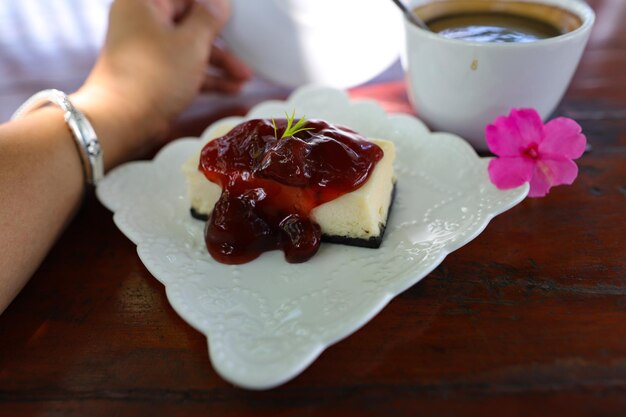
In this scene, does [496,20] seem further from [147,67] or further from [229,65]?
[147,67]

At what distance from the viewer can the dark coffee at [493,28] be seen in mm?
1203

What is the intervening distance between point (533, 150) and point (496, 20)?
1.28 ft

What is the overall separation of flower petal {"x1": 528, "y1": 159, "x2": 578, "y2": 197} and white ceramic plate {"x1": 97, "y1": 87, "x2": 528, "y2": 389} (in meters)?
0.06

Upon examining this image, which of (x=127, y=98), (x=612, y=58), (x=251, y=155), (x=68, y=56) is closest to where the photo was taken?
(x=251, y=155)

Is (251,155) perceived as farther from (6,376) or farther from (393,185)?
(6,376)

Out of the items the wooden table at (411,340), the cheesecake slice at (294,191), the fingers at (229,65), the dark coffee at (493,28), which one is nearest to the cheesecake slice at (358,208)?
the cheesecake slice at (294,191)

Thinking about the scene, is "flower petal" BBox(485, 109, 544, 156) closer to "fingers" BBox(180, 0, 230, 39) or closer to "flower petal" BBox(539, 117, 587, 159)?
"flower petal" BBox(539, 117, 587, 159)

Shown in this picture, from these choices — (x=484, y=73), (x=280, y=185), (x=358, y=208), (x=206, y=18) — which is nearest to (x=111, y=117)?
(x=206, y=18)

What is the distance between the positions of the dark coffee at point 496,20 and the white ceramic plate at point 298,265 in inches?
9.0

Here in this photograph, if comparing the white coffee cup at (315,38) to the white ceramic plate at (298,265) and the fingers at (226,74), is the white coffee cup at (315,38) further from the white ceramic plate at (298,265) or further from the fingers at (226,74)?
the white ceramic plate at (298,265)

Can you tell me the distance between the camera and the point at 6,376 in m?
0.79

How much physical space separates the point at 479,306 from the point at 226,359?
39cm

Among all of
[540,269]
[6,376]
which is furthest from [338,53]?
→ [6,376]

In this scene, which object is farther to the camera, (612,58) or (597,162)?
(612,58)
